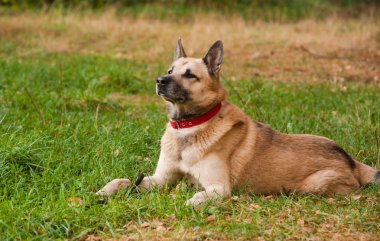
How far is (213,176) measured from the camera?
17.1ft

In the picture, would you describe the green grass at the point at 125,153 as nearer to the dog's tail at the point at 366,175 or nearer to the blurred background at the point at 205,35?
the dog's tail at the point at 366,175

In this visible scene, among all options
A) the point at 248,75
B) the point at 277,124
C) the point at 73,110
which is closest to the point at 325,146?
the point at 277,124

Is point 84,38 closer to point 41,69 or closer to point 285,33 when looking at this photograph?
point 41,69

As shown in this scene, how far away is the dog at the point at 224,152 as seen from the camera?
537 cm

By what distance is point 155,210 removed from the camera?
4.73 meters

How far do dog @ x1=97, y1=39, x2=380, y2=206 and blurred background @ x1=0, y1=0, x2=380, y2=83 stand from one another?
5.06 metres

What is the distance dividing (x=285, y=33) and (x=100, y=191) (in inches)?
381

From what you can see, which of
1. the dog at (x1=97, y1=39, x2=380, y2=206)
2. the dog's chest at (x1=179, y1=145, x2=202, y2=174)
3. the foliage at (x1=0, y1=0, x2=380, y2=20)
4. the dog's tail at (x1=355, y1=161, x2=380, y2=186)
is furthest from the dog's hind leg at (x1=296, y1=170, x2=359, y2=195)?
the foliage at (x1=0, y1=0, x2=380, y2=20)

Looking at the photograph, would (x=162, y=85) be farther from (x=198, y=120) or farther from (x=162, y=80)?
(x=198, y=120)

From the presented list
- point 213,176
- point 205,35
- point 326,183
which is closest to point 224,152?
point 213,176

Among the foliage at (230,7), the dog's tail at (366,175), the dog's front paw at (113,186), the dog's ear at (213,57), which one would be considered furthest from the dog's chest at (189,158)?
the foliage at (230,7)

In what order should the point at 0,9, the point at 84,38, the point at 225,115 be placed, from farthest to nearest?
the point at 0,9, the point at 84,38, the point at 225,115

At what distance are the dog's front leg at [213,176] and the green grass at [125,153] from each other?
152mm

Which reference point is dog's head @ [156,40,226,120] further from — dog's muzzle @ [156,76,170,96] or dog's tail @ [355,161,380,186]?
dog's tail @ [355,161,380,186]
